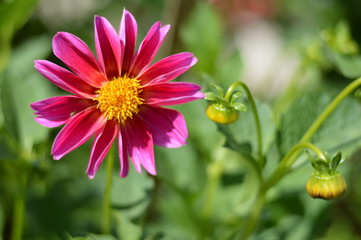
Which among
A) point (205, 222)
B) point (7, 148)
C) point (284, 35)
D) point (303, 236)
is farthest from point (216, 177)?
point (284, 35)

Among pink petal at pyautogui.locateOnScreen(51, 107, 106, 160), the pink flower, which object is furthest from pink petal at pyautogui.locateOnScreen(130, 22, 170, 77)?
pink petal at pyautogui.locateOnScreen(51, 107, 106, 160)

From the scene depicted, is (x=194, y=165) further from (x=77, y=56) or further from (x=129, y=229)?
(x=77, y=56)

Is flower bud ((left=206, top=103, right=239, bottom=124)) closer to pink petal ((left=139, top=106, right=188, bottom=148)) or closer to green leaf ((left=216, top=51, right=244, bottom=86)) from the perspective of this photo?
pink petal ((left=139, top=106, right=188, bottom=148))

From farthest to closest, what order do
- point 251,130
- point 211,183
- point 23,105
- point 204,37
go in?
point 204,37
point 211,183
point 23,105
point 251,130

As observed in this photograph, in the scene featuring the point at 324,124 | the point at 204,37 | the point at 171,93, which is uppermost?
the point at 204,37

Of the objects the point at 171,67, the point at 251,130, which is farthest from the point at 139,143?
the point at 251,130

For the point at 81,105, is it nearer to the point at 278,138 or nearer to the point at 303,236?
the point at 278,138
